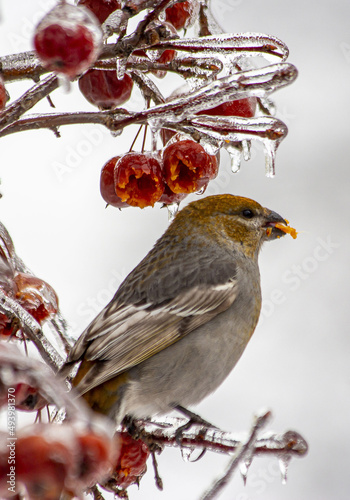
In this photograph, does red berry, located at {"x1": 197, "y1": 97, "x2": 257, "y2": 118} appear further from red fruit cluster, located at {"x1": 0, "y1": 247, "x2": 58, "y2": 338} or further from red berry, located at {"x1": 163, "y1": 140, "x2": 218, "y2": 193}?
red fruit cluster, located at {"x1": 0, "y1": 247, "x2": 58, "y2": 338}

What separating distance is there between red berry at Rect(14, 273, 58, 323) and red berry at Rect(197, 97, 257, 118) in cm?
58

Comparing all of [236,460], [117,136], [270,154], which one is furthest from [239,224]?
[236,460]

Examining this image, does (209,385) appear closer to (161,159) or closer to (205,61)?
(161,159)

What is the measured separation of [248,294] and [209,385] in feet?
1.34

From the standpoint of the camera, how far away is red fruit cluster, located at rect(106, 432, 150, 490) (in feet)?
5.80

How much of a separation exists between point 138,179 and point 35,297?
364 millimetres

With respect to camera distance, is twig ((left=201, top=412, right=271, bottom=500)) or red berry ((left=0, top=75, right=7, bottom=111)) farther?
red berry ((left=0, top=75, right=7, bottom=111))

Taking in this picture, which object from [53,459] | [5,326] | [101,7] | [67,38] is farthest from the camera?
[101,7]

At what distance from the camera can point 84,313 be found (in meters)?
4.13

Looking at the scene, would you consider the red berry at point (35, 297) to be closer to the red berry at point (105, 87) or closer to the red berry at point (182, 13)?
the red berry at point (105, 87)

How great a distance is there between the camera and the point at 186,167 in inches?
66.5

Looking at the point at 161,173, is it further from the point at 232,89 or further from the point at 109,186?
the point at 232,89

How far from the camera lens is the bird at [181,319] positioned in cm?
214

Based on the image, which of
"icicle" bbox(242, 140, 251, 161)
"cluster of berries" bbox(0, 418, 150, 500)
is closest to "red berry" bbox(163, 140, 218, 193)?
"icicle" bbox(242, 140, 251, 161)
